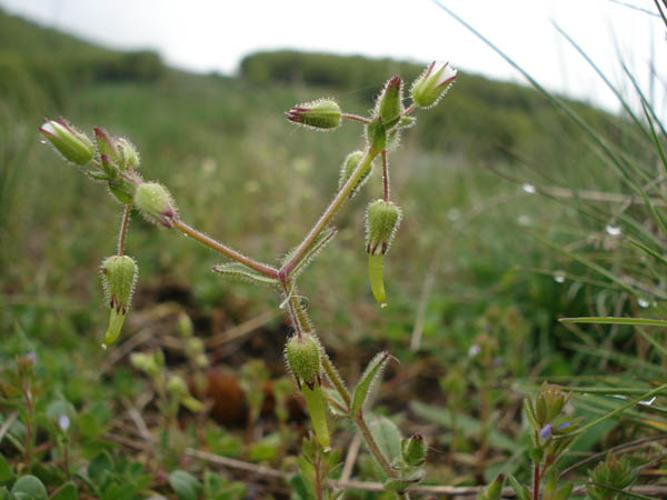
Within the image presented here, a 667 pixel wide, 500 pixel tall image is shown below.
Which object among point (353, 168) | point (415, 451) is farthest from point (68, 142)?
point (415, 451)

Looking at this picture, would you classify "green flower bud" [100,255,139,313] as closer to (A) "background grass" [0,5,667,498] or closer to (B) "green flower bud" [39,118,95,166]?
(B) "green flower bud" [39,118,95,166]

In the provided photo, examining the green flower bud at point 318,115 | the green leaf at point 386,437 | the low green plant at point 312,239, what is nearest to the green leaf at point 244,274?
the low green plant at point 312,239

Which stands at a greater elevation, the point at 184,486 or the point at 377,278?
the point at 377,278

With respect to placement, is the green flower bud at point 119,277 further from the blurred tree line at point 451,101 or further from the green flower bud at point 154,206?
the blurred tree line at point 451,101

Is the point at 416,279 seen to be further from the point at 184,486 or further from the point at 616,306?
the point at 184,486

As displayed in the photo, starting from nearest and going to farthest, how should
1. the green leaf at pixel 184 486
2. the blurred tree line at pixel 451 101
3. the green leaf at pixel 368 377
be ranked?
the green leaf at pixel 368 377, the green leaf at pixel 184 486, the blurred tree line at pixel 451 101

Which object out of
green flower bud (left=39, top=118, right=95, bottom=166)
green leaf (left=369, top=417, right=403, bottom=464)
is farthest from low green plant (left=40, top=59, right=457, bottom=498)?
green leaf (left=369, top=417, right=403, bottom=464)

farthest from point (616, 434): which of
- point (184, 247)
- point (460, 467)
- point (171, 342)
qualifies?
point (184, 247)
